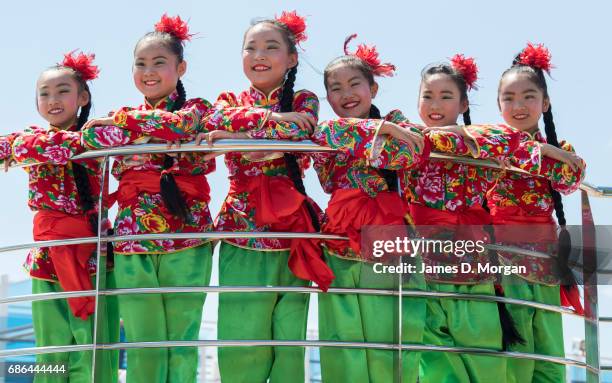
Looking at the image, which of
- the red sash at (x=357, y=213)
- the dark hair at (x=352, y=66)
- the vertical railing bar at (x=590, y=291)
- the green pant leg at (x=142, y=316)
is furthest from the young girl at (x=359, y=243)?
the vertical railing bar at (x=590, y=291)

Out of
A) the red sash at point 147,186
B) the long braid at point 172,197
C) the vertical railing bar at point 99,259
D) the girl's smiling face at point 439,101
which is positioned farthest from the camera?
the girl's smiling face at point 439,101

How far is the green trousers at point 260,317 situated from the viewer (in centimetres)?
452

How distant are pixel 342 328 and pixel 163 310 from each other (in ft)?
2.39

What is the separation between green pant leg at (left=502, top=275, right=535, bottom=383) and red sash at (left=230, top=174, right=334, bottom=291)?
0.95m

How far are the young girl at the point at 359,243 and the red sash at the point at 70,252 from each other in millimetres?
1005

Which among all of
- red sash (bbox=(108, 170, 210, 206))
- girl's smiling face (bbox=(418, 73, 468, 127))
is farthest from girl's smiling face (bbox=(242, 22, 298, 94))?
girl's smiling face (bbox=(418, 73, 468, 127))

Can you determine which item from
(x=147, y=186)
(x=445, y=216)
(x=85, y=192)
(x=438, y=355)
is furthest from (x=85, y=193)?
(x=438, y=355)

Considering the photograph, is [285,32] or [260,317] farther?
[285,32]

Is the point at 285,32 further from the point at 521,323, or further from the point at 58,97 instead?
the point at 521,323

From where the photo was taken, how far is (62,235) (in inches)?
190

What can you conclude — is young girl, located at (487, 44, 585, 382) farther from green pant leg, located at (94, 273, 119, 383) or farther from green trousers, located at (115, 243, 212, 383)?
green pant leg, located at (94, 273, 119, 383)

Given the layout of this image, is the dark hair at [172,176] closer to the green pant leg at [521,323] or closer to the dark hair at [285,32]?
the dark hair at [285,32]

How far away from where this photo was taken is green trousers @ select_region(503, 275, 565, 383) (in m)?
4.91

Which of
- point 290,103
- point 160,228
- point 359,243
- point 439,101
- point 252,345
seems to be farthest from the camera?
point 439,101
